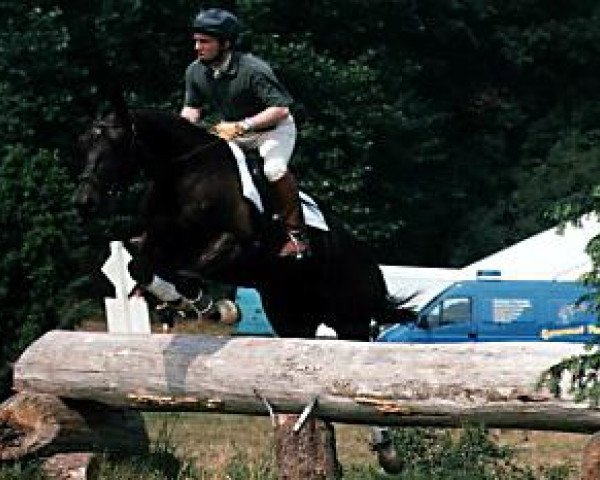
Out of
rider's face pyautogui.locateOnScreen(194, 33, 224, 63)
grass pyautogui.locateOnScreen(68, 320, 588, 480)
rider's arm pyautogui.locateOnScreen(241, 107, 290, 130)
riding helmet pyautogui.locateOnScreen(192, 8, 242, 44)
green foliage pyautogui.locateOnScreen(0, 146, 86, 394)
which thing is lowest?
grass pyautogui.locateOnScreen(68, 320, 588, 480)

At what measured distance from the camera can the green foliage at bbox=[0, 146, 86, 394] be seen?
1039 cm

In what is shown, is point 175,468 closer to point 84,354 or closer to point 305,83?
point 84,354

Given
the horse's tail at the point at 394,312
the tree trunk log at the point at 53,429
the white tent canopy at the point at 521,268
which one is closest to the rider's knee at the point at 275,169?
the horse's tail at the point at 394,312

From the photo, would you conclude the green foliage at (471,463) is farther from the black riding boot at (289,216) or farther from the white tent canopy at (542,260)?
the white tent canopy at (542,260)

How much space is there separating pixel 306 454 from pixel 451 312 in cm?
1609

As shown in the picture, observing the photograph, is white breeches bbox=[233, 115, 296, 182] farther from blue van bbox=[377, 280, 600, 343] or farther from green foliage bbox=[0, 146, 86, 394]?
blue van bbox=[377, 280, 600, 343]

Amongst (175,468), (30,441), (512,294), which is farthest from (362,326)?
(512,294)

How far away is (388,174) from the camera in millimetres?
35031

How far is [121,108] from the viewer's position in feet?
27.2

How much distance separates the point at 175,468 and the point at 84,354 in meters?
0.96

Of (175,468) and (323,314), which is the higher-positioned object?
(323,314)

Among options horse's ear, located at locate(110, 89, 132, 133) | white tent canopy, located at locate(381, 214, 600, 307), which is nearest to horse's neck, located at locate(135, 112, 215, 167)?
horse's ear, located at locate(110, 89, 132, 133)

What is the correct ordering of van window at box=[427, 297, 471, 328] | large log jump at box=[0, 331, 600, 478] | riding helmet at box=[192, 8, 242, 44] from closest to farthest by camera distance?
large log jump at box=[0, 331, 600, 478], riding helmet at box=[192, 8, 242, 44], van window at box=[427, 297, 471, 328]

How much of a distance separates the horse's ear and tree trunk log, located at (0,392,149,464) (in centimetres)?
182
